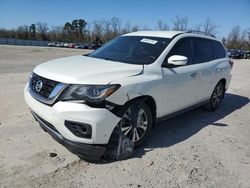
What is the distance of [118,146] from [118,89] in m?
0.78

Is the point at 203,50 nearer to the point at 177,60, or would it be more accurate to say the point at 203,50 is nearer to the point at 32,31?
the point at 177,60

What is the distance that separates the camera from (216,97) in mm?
6688

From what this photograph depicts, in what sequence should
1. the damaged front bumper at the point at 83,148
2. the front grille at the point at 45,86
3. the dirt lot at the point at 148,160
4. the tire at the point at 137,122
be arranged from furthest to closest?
the tire at the point at 137,122 → the front grille at the point at 45,86 → the damaged front bumper at the point at 83,148 → the dirt lot at the point at 148,160

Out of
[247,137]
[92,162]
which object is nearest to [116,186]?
[92,162]

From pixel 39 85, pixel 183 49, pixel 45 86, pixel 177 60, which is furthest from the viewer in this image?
pixel 183 49

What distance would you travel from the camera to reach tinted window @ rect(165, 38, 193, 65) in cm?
475

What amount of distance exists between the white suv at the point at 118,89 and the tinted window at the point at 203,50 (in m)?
0.02

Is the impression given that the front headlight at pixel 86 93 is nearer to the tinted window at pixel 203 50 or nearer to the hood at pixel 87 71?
the hood at pixel 87 71

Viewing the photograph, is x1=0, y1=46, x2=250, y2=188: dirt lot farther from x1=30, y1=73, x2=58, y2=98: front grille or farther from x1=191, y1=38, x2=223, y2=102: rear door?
x1=30, y1=73, x2=58, y2=98: front grille

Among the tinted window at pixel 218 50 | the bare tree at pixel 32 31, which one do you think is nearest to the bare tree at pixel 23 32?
the bare tree at pixel 32 31

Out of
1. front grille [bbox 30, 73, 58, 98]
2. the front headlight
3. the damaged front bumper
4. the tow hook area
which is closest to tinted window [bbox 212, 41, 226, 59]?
the tow hook area

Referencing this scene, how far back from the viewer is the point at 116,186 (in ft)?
10.5

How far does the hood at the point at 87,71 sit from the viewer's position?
3453 mm

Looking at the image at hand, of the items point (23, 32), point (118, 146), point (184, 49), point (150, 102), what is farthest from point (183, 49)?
point (23, 32)
